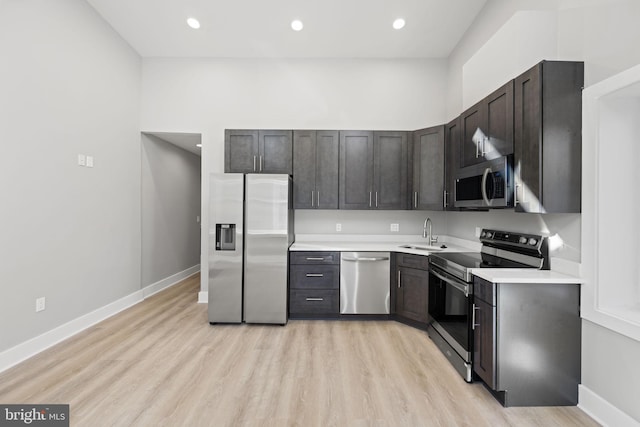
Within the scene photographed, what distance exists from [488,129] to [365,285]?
2089 mm

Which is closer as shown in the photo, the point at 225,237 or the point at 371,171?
the point at 225,237

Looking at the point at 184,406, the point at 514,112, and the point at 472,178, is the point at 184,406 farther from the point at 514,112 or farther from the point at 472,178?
the point at 514,112

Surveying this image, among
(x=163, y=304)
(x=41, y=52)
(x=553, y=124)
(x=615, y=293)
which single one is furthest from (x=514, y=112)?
(x=163, y=304)

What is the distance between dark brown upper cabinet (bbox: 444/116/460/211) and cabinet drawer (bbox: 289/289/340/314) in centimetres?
173

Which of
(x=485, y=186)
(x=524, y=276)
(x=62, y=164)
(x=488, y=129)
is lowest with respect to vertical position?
(x=524, y=276)

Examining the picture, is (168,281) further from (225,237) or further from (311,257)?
(311,257)

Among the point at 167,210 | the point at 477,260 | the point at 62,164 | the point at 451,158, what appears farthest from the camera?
the point at 167,210

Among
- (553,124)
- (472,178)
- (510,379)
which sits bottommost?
(510,379)

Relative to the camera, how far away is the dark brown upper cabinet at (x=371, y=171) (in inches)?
155

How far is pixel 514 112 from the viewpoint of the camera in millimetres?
2281

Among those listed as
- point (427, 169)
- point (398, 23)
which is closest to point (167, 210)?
point (427, 169)

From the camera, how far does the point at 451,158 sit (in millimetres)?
3424

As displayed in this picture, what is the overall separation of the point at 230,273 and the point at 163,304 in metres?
1.41

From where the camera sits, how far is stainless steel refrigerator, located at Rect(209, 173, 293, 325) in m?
3.51
